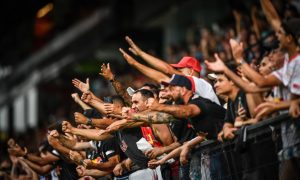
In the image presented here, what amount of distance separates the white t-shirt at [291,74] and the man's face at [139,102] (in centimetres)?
266

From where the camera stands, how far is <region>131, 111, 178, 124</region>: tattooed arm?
373 inches

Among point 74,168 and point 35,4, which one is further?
point 35,4

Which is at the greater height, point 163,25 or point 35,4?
point 35,4

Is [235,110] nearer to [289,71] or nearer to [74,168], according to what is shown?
[289,71]

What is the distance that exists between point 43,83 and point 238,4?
17.2 m

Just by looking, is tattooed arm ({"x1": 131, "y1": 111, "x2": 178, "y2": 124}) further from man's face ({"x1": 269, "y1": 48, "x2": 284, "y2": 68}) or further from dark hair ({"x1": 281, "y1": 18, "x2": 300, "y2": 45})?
dark hair ({"x1": 281, "y1": 18, "x2": 300, "y2": 45})

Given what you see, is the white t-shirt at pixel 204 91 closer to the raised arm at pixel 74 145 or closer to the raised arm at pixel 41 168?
the raised arm at pixel 74 145

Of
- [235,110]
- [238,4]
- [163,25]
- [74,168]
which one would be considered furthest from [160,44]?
[235,110]

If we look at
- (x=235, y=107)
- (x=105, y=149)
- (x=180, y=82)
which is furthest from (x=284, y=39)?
(x=105, y=149)

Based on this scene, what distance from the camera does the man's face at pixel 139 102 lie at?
1060 centimetres

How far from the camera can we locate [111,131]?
10734 millimetres

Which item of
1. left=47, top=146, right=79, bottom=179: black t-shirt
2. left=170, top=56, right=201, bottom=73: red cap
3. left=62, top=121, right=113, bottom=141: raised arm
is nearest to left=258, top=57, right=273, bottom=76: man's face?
left=170, top=56, right=201, bottom=73: red cap

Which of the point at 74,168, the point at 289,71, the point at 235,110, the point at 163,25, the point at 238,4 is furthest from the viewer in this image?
the point at 163,25

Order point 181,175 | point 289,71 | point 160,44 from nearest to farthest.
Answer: point 289,71 → point 181,175 → point 160,44
